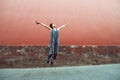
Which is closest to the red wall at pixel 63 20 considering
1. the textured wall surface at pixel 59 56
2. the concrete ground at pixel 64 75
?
the textured wall surface at pixel 59 56

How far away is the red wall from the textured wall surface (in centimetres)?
25

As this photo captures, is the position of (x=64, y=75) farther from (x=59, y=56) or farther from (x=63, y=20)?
(x=63, y=20)

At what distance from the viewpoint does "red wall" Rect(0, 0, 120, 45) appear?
5484 mm

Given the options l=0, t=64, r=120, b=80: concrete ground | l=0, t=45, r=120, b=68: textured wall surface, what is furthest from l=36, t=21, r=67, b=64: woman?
l=0, t=64, r=120, b=80: concrete ground

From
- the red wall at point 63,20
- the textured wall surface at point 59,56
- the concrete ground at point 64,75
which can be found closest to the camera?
the concrete ground at point 64,75

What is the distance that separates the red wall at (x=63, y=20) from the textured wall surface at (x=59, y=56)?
251mm

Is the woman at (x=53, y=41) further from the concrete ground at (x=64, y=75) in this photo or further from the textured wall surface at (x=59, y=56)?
the concrete ground at (x=64, y=75)

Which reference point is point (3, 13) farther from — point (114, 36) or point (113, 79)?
point (113, 79)

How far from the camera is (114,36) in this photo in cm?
588

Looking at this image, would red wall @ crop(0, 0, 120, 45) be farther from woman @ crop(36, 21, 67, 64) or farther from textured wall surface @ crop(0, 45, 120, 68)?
textured wall surface @ crop(0, 45, 120, 68)

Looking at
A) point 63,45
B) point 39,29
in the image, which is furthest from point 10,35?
point 63,45

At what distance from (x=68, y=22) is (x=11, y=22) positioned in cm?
149

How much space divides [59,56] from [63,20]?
1053 mm

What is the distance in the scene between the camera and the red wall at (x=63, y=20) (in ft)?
18.0
